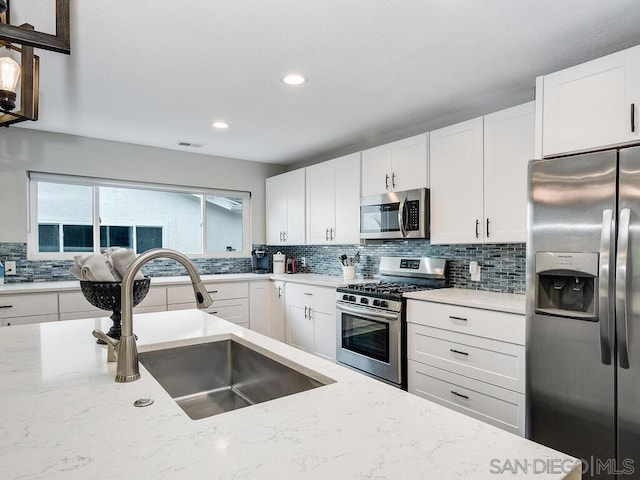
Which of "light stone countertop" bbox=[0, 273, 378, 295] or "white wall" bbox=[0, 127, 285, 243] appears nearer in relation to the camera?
"light stone countertop" bbox=[0, 273, 378, 295]

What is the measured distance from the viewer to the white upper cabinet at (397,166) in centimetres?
312

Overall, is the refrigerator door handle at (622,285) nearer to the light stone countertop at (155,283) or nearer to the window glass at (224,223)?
the light stone countertop at (155,283)

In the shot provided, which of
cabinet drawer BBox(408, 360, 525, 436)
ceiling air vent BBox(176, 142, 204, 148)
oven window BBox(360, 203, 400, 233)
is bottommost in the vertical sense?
cabinet drawer BBox(408, 360, 525, 436)

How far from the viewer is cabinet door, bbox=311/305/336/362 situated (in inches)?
141

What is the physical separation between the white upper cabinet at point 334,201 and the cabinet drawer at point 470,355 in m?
1.31

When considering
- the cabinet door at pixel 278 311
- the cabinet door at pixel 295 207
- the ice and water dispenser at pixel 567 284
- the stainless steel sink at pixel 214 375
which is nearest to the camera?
the stainless steel sink at pixel 214 375

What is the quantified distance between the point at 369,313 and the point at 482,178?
1291 millimetres

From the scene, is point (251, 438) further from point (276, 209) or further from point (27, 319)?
point (276, 209)

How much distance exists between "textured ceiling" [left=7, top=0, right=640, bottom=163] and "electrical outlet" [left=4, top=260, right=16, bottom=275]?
4.08 feet

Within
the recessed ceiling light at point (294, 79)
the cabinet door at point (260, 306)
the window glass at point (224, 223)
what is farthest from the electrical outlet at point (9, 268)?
the recessed ceiling light at point (294, 79)

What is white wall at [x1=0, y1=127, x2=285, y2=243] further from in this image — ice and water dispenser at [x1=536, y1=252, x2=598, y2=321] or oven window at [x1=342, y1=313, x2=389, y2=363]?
ice and water dispenser at [x1=536, y1=252, x2=598, y2=321]

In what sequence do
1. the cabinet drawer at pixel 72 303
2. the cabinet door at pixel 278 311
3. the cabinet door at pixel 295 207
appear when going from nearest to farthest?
the cabinet drawer at pixel 72 303
the cabinet door at pixel 278 311
the cabinet door at pixel 295 207
